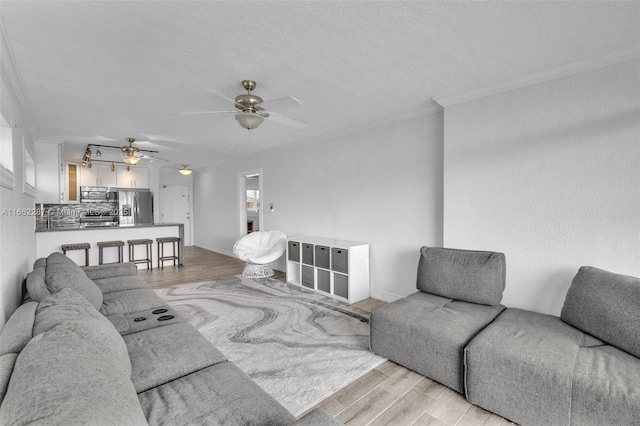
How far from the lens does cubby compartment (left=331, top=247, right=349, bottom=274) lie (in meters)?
3.99

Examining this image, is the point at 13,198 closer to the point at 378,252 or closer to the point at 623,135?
the point at 378,252

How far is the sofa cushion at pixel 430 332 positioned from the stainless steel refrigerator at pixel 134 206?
7415 millimetres

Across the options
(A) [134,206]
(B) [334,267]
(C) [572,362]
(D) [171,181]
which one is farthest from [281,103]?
(D) [171,181]

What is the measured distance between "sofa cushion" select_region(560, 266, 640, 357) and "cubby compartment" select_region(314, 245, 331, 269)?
2.67 meters

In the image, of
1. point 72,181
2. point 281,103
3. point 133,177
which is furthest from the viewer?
point 133,177

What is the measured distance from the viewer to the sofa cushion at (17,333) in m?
1.19

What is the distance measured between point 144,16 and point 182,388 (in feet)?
6.94

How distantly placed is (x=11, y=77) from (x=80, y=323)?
2.52 metres

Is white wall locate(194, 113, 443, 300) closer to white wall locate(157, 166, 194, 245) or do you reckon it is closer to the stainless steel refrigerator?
the stainless steel refrigerator

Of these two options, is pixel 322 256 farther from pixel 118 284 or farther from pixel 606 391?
pixel 606 391

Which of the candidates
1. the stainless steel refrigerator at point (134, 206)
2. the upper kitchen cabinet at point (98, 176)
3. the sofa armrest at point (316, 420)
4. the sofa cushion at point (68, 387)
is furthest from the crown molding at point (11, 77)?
the stainless steel refrigerator at point (134, 206)

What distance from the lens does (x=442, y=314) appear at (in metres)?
2.37

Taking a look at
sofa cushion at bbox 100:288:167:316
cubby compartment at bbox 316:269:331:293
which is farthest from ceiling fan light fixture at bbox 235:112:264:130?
cubby compartment at bbox 316:269:331:293

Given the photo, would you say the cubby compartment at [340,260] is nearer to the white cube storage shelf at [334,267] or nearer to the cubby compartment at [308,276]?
the white cube storage shelf at [334,267]
